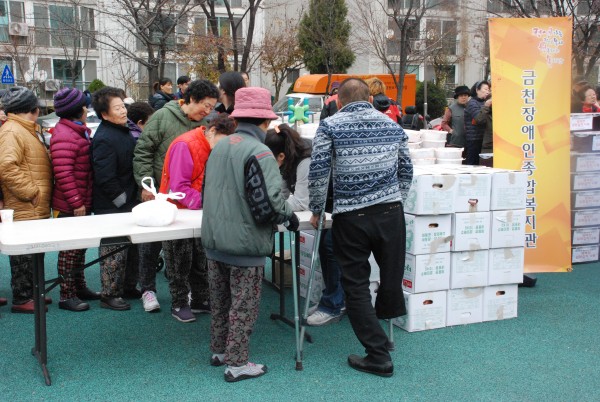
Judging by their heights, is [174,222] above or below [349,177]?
below

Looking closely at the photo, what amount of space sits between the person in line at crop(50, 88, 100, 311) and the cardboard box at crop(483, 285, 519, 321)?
3.12m

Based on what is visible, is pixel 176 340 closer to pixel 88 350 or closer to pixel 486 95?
pixel 88 350

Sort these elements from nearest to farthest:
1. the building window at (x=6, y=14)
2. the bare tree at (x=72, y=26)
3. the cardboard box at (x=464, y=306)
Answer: the cardboard box at (x=464, y=306), the bare tree at (x=72, y=26), the building window at (x=6, y=14)

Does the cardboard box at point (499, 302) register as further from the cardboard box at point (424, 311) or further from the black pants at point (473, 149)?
the black pants at point (473, 149)

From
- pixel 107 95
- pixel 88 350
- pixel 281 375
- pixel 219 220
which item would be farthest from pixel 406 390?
pixel 107 95

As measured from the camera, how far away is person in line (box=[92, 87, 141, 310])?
15.9ft

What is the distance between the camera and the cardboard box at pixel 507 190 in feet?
15.8

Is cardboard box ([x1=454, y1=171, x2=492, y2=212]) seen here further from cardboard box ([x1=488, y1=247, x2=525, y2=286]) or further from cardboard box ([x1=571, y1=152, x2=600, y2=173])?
cardboard box ([x1=571, y1=152, x2=600, y2=173])

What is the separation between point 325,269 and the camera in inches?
189

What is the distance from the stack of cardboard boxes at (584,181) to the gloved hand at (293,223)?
4070mm

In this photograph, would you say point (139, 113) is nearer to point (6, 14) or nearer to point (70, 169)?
point (70, 169)

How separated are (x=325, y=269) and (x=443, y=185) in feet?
3.49

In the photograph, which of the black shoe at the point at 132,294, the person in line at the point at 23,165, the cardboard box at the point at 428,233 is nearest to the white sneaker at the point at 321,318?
the cardboard box at the point at 428,233

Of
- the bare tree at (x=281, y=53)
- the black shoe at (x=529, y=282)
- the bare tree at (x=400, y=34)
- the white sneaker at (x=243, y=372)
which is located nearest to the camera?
the white sneaker at (x=243, y=372)
